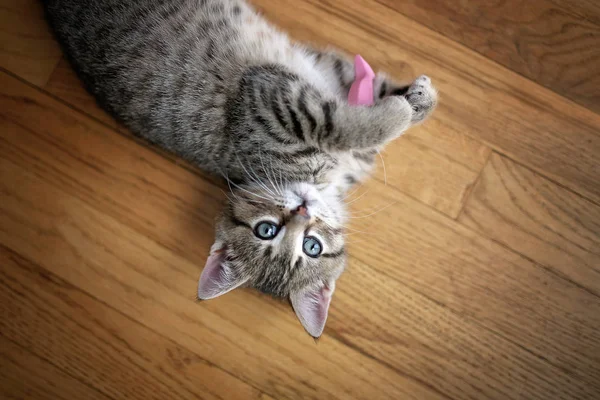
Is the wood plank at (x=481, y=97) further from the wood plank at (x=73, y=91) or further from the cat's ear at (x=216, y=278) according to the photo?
the wood plank at (x=73, y=91)

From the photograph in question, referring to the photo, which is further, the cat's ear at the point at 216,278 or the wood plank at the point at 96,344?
the wood plank at the point at 96,344

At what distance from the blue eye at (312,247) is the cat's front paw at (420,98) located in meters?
0.58

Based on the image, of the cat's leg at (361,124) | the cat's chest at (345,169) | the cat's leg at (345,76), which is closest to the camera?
the cat's leg at (361,124)

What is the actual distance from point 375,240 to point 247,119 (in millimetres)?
747

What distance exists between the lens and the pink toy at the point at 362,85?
1.67m

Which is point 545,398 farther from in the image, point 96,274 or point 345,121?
point 96,274

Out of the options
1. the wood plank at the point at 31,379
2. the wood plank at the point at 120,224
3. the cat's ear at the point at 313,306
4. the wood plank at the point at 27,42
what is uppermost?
the wood plank at the point at 27,42

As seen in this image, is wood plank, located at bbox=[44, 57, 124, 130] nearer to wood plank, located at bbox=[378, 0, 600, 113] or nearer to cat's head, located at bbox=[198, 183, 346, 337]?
cat's head, located at bbox=[198, 183, 346, 337]

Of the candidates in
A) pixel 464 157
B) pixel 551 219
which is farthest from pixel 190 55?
pixel 551 219

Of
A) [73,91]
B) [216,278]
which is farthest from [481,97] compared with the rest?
[73,91]

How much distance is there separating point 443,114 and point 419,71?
0.67ft

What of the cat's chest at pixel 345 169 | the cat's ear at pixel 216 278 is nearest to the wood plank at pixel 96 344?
the cat's ear at pixel 216 278

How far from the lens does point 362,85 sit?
5.49ft

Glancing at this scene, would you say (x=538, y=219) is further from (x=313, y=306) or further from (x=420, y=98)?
(x=313, y=306)
